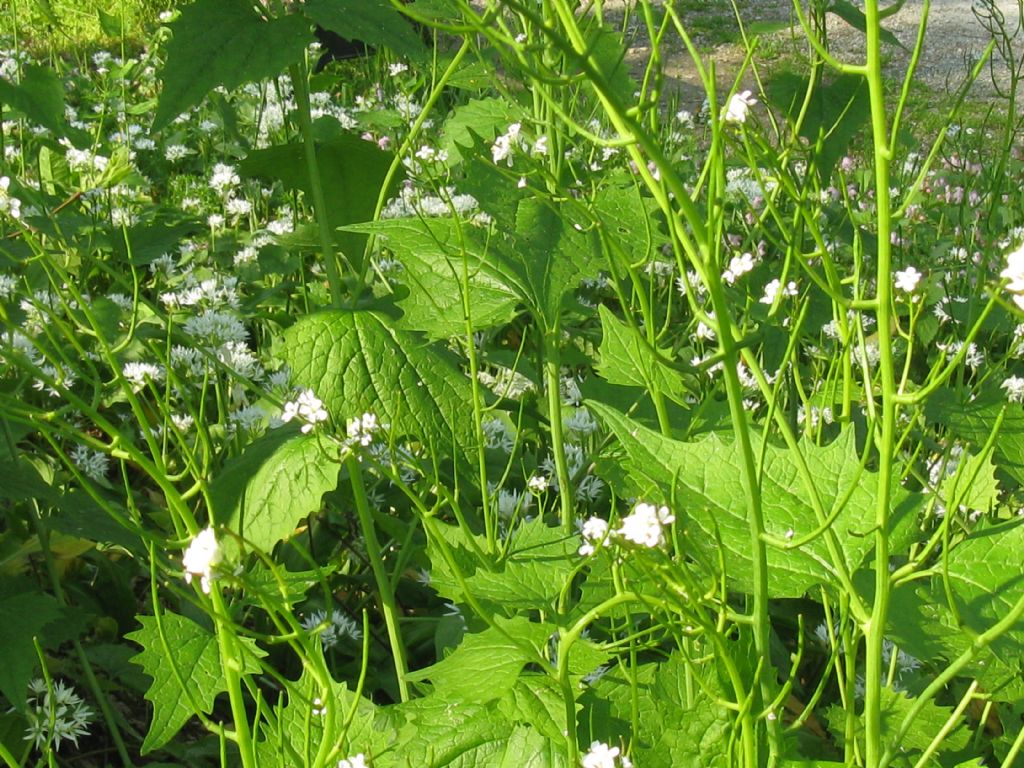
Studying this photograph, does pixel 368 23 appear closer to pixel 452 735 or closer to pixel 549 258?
pixel 549 258

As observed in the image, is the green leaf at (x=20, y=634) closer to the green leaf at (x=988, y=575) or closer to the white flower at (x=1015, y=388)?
the green leaf at (x=988, y=575)

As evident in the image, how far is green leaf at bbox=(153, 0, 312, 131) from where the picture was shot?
1270 millimetres

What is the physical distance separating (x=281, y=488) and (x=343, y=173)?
0.51 metres

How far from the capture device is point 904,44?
7.30 metres

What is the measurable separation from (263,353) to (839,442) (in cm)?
145

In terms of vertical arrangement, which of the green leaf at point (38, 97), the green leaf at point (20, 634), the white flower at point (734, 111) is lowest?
the green leaf at point (20, 634)

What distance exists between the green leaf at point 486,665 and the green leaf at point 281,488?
348mm

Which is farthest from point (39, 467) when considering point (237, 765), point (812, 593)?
A: point (812, 593)

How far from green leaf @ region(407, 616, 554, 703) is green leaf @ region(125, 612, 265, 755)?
26 cm

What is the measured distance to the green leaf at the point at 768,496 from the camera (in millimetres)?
975

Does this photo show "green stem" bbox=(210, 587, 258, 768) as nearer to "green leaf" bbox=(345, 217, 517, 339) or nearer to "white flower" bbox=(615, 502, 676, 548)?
"white flower" bbox=(615, 502, 676, 548)

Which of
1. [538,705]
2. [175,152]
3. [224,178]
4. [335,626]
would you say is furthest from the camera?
[175,152]

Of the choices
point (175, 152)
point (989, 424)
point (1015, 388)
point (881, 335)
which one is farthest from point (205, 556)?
point (175, 152)

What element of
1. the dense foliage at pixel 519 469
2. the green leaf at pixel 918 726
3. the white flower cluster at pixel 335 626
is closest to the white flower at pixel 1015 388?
the dense foliage at pixel 519 469
